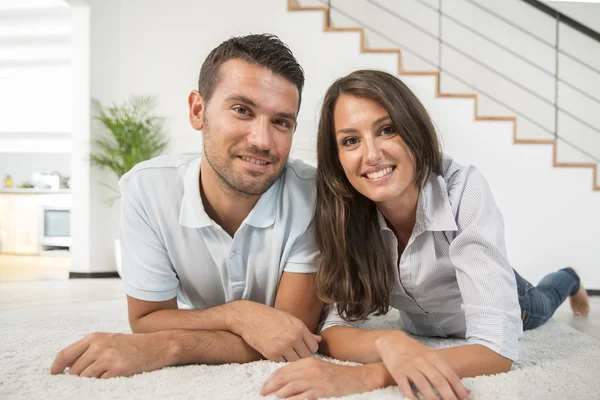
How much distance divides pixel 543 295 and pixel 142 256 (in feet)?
5.40

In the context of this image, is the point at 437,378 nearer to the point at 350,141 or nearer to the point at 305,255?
the point at 305,255

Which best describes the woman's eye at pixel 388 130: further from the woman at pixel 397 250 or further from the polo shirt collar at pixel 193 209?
the polo shirt collar at pixel 193 209

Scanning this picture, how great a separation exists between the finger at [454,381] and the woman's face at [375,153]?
484mm

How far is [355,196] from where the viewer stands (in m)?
1.47

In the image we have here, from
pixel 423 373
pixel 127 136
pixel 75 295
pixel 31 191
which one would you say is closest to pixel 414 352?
pixel 423 373

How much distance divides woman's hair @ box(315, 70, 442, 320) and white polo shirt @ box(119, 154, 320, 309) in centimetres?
7

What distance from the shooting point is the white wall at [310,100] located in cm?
Result: 364

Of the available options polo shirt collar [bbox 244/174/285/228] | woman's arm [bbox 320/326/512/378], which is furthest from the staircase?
woman's arm [bbox 320/326/512/378]

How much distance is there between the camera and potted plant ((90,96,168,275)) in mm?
3838

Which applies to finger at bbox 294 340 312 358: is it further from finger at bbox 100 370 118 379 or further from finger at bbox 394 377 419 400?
finger at bbox 100 370 118 379

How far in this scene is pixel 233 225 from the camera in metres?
1.49

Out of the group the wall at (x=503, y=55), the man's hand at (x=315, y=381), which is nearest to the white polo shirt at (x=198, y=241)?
the man's hand at (x=315, y=381)

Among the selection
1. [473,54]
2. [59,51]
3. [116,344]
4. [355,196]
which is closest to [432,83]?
[473,54]

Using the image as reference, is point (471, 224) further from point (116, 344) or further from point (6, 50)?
point (6, 50)
